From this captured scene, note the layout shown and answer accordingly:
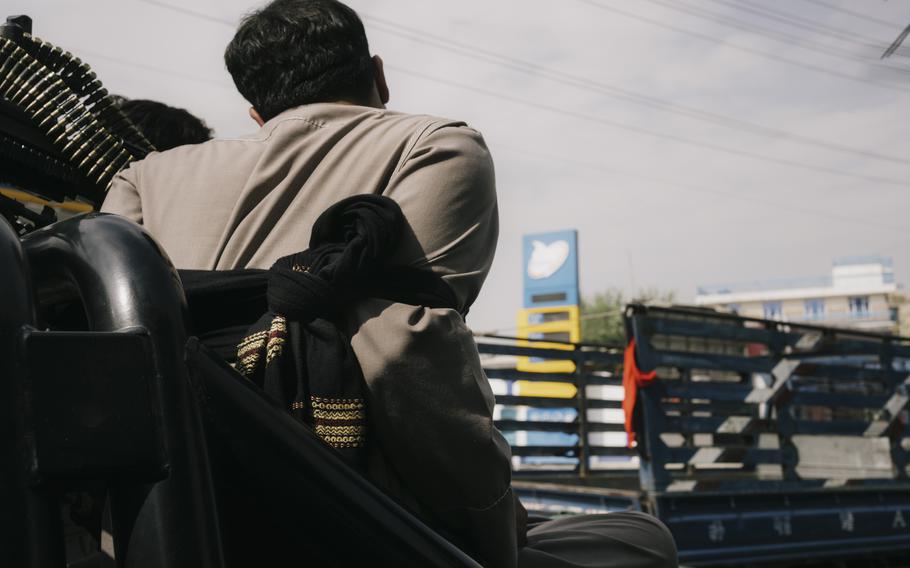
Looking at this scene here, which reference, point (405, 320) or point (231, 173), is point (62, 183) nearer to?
point (231, 173)

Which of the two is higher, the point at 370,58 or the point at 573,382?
the point at 370,58

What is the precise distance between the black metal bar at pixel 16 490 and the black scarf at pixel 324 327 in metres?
0.52

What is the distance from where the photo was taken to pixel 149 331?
0.72 metres

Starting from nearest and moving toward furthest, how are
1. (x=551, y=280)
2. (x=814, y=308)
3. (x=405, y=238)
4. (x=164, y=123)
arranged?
(x=405, y=238) < (x=164, y=123) < (x=551, y=280) < (x=814, y=308)

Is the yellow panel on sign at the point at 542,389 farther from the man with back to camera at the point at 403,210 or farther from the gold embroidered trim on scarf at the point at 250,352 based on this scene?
the gold embroidered trim on scarf at the point at 250,352

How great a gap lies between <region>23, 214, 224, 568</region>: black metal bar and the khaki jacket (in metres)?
0.48

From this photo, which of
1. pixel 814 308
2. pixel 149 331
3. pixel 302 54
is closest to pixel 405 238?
pixel 302 54

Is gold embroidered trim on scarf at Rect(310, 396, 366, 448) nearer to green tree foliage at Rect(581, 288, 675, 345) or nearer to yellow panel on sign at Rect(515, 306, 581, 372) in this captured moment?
yellow panel on sign at Rect(515, 306, 581, 372)

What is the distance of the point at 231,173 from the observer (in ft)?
4.83

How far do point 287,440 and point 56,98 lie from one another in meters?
0.98

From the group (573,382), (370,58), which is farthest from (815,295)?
(370,58)

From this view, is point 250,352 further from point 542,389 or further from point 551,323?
point 551,323

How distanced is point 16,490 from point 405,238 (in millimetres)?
743

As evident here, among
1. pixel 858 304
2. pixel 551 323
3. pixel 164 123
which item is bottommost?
pixel 551 323
